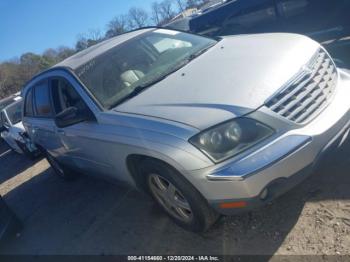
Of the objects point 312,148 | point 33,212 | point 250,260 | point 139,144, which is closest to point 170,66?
point 139,144

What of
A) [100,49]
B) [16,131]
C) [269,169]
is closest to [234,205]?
[269,169]

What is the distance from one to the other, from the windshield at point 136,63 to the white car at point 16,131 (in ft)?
16.3

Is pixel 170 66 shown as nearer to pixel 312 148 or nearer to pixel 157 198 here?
pixel 157 198

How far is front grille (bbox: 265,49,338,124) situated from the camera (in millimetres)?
2947

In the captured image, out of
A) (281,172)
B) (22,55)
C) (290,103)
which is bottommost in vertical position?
(22,55)

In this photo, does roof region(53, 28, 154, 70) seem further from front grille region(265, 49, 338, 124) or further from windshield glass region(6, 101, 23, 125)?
windshield glass region(6, 101, 23, 125)

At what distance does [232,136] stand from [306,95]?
2.46 feet

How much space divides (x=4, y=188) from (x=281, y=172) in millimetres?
6418

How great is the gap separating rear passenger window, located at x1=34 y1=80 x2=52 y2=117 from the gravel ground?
4.06 ft

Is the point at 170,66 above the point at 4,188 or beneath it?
above

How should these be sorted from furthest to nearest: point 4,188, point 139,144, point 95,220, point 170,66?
point 4,188
point 95,220
point 170,66
point 139,144

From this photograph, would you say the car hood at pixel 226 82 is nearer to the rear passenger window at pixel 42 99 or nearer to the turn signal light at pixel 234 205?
the turn signal light at pixel 234 205

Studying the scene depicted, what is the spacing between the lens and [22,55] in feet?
216

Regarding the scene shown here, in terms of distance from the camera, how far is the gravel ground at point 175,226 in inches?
121
